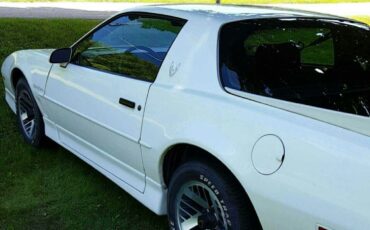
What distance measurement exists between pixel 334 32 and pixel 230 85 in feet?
3.50

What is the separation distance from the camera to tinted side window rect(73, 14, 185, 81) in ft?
11.6

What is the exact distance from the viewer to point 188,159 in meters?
3.16

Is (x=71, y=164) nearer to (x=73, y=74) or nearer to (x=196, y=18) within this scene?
(x=73, y=74)

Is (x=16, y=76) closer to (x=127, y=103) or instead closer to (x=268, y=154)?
(x=127, y=103)

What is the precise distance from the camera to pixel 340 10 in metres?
16.4

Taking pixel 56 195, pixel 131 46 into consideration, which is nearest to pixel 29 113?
pixel 56 195

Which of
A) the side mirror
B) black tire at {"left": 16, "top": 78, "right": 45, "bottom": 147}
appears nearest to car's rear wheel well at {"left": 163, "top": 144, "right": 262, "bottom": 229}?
the side mirror

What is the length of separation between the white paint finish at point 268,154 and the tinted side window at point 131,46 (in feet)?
3.53

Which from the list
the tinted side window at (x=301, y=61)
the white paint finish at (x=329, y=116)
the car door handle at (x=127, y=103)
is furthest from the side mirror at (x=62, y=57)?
the white paint finish at (x=329, y=116)

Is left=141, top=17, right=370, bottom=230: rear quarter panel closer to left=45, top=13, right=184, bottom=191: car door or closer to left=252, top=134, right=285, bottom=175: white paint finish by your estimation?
left=252, top=134, right=285, bottom=175: white paint finish

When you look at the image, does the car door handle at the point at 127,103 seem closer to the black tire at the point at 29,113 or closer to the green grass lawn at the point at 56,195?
the green grass lawn at the point at 56,195

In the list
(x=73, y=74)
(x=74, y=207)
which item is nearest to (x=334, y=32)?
(x=73, y=74)

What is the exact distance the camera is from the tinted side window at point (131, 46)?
11.6 ft

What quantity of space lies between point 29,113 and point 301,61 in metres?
2.79
